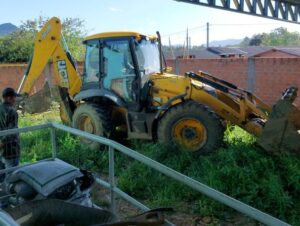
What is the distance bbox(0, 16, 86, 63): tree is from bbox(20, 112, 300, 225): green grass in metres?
12.9

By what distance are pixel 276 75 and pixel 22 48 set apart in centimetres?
1298

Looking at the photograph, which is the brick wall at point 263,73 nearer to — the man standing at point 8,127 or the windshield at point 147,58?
the windshield at point 147,58

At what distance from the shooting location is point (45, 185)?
3000 millimetres

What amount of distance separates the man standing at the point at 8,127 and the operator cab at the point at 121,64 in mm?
2341

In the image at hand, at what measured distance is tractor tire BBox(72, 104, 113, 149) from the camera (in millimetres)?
7336

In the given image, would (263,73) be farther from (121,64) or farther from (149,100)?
(121,64)

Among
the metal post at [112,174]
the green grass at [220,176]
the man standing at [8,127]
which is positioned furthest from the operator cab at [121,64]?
the metal post at [112,174]

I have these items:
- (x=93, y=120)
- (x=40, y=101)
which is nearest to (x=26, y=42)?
(x=40, y=101)

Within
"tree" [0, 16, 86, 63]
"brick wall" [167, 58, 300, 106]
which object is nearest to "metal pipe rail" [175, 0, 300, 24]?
"brick wall" [167, 58, 300, 106]

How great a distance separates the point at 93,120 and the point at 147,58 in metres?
1.55

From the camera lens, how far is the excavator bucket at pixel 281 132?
18.1 ft

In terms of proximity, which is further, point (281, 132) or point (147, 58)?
point (147, 58)

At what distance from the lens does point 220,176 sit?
5.36 metres

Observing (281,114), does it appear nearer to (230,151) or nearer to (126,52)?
(230,151)
